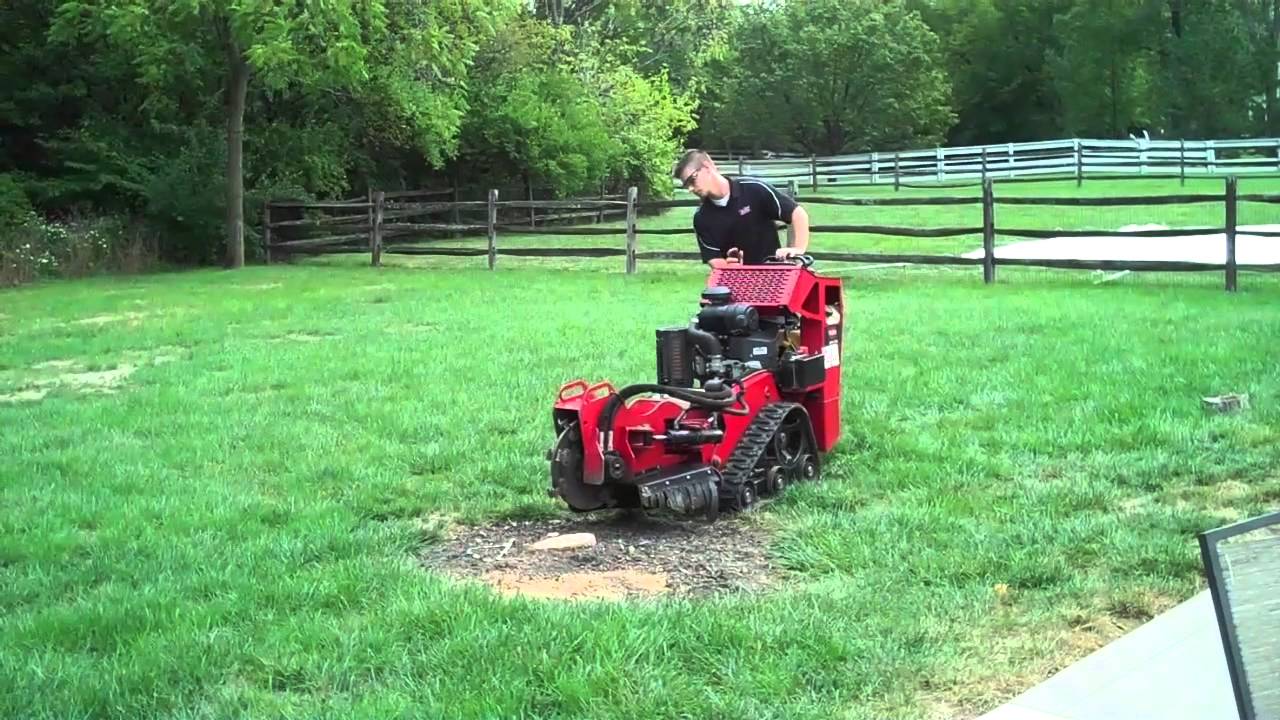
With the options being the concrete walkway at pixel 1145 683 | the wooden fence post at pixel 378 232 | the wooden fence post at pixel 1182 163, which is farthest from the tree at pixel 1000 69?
the concrete walkway at pixel 1145 683

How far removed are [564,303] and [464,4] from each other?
329 inches

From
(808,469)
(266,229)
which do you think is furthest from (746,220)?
(266,229)

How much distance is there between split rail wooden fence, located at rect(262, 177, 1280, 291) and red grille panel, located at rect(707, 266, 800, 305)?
28.4 ft

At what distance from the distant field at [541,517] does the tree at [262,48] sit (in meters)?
8.46

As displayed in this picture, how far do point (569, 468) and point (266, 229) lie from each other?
17.9 m

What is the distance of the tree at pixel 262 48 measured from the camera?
60.1 ft

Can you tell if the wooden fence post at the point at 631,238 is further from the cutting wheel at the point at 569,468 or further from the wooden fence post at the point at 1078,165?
the wooden fence post at the point at 1078,165

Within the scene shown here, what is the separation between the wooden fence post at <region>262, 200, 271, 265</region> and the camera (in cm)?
2205

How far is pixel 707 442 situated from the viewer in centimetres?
538

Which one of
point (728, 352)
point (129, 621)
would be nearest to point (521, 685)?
point (129, 621)

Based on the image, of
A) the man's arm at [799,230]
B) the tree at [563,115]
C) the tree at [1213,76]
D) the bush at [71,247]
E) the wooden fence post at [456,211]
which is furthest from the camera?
the tree at [1213,76]

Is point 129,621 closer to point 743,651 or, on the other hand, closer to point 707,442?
point 743,651

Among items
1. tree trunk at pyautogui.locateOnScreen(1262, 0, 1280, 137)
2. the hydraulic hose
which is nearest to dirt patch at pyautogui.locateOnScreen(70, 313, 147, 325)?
the hydraulic hose

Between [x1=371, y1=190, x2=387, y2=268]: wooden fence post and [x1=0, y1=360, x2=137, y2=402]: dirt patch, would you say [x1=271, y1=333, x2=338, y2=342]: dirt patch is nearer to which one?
[x1=0, y1=360, x2=137, y2=402]: dirt patch
